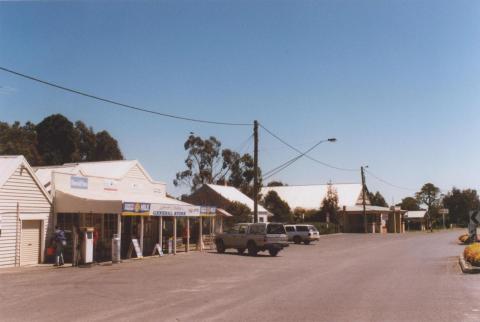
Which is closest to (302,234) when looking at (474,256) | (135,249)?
(135,249)

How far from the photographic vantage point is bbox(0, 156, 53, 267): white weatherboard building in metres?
22.4

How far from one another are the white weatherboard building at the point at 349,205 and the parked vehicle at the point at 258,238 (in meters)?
41.5

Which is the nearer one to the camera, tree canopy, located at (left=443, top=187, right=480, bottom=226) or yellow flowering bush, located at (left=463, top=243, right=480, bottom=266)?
yellow flowering bush, located at (left=463, top=243, right=480, bottom=266)

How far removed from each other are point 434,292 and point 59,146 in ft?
223

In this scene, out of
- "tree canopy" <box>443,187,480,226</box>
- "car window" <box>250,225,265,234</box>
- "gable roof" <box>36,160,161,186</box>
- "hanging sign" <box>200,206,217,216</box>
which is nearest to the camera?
"car window" <box>250,225,265,234</box>

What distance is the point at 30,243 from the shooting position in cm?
2377

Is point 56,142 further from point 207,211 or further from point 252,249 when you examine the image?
point 252,249

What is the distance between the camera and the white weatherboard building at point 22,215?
882 inches

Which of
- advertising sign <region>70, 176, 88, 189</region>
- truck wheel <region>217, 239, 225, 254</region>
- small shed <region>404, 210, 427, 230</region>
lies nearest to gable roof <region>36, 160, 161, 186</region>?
advertising sign <region>70, 176, 88, 189</region>

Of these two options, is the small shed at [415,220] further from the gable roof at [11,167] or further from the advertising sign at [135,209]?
the gable roof at [11,167]

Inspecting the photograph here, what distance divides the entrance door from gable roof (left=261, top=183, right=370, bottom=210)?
58150mm

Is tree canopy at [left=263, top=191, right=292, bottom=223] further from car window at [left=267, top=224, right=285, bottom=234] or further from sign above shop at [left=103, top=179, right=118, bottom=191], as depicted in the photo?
sign above shop at [left=103, top=179, right=118, bottom=191]

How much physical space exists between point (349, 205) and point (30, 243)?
62.6 m

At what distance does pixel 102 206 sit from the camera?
82.8ft
